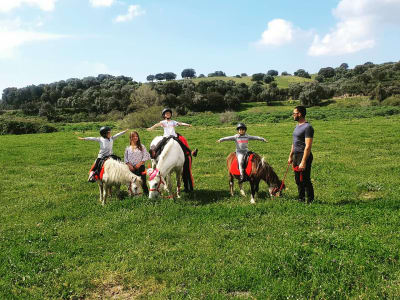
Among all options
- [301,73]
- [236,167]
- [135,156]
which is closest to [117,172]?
[135,156]

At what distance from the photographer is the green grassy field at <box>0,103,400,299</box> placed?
553cm

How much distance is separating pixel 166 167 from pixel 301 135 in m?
4.52

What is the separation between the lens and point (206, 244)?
23.8ft

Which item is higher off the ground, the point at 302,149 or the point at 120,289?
the point at 302,149

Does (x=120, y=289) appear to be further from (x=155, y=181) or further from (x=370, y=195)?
(x=370, y=195)

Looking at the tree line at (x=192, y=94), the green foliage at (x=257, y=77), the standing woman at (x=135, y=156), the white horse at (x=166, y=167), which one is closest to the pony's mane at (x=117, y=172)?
the standing woman at (x=135, y=156)

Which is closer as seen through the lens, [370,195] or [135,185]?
[135,185]

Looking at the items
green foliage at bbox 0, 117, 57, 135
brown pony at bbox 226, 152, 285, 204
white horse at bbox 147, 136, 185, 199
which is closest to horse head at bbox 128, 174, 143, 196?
white horse at bbox 147, 136, 185, 199

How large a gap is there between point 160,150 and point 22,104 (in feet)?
406

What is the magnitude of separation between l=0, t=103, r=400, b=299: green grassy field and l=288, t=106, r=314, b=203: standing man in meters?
0.75

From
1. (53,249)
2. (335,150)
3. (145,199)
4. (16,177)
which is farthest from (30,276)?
(335,150)

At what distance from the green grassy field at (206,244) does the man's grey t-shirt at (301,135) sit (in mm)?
1777

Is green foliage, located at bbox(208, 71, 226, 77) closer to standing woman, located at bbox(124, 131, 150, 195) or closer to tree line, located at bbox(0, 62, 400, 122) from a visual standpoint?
tree line, located at bbox(0, 62, 400, 122)

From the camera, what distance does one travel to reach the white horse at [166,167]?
9.94 m
